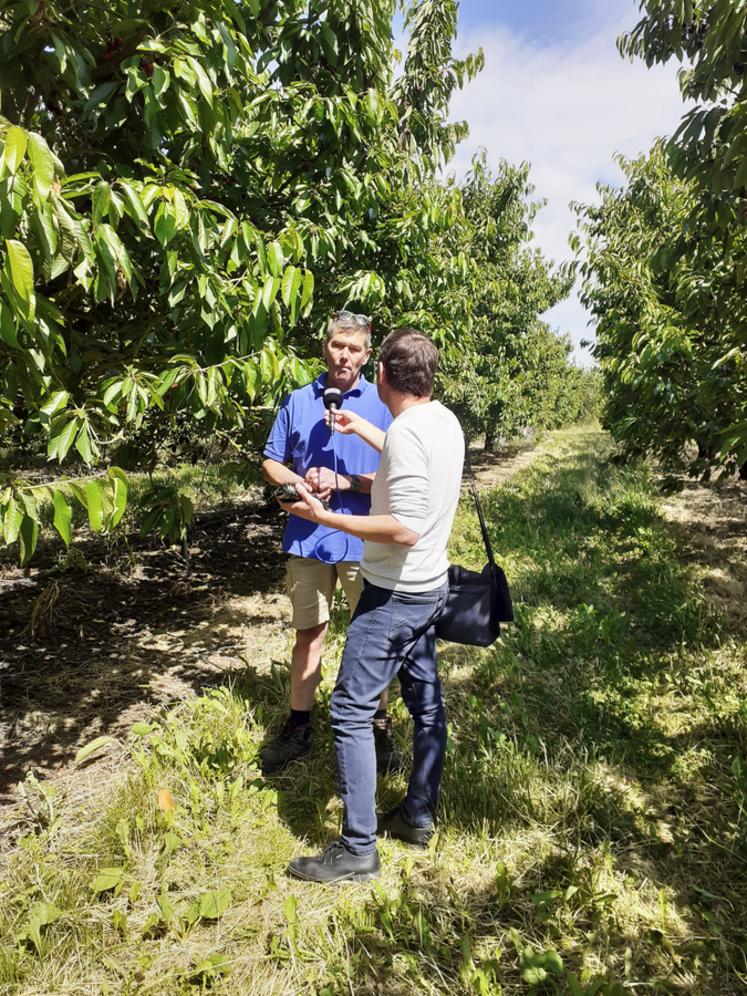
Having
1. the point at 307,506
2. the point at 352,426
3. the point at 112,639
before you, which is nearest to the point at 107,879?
the point at 307,506

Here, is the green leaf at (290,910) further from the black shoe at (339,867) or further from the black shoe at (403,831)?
the black shoe at (403,831)

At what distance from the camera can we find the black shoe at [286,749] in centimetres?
287

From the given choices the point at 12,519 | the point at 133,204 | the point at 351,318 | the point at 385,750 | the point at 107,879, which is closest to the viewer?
the point at 12,519

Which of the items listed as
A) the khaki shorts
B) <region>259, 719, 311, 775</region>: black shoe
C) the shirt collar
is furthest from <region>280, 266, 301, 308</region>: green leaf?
<region>259, 719, 311, 775</region>: black shoe

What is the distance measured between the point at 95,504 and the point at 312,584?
1282 mm

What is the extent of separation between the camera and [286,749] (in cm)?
289

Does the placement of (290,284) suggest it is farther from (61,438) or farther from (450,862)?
(450,862)

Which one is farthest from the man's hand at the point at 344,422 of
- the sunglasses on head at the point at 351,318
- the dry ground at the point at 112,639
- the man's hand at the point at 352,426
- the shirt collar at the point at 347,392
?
the dry ground at the point at 112,639

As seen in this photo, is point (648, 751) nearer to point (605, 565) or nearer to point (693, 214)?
point (693, 214)

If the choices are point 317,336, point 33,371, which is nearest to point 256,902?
point 33,371

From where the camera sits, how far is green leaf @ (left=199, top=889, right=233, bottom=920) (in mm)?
2018

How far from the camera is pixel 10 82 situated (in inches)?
78.5

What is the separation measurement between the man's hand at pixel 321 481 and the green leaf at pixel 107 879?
1.60 meters

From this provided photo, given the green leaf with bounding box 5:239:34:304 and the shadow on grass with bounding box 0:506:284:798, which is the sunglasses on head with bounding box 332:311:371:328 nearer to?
the green leaf with bounding box 5:239:34:304
